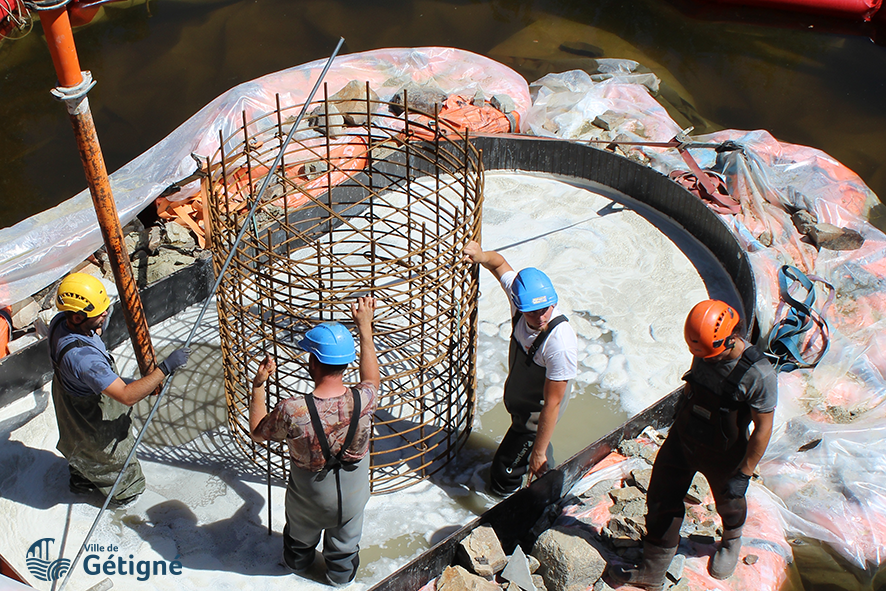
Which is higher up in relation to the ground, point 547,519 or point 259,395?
point 259,395

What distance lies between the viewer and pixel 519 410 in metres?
4.14

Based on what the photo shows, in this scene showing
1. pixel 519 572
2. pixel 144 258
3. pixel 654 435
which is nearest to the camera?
pixel 519 572

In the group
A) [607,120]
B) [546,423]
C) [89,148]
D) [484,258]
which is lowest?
[607,120]

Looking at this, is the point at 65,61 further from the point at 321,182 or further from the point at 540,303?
the point at 321,182

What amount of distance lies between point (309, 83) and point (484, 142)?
2017 millimetres

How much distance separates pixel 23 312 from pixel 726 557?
499 cm

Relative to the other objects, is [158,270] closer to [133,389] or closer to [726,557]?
[133,389]

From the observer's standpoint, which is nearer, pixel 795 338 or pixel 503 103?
pixel 795 338

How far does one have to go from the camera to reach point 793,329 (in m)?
5.44

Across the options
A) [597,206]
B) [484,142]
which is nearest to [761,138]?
[597,206]

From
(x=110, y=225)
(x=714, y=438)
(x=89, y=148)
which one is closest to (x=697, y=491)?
(x=714, y=438)

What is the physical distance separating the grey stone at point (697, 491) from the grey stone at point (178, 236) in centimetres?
420

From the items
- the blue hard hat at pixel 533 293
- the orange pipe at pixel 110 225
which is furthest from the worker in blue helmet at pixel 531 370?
the orange pipe at pixel 110 225

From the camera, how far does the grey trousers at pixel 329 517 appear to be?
344cm
